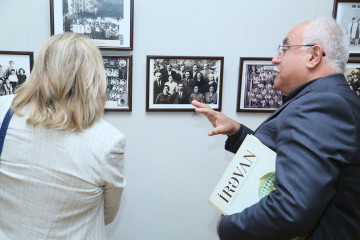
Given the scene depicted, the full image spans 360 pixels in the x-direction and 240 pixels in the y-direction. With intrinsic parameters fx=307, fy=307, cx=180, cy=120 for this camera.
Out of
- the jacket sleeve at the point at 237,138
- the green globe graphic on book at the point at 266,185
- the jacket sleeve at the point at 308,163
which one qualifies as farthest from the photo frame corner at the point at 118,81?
the jacket sleeve at the point at 308,163

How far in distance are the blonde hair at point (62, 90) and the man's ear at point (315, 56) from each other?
795 mm

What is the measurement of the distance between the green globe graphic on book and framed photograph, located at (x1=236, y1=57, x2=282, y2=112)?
0.96 metres

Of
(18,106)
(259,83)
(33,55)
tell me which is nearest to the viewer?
(18,106)

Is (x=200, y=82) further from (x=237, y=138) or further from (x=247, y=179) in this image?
(x=247, y=179)

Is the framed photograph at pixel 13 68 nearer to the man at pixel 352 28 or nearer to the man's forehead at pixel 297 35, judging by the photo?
the man's forehead at pixel 297 35

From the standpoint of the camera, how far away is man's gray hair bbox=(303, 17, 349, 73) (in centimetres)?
112

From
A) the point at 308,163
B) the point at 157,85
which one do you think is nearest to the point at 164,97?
the point at 157,85

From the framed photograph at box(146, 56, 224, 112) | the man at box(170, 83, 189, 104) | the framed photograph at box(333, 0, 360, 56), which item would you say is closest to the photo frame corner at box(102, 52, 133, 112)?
the framed photograph at box(146, 56, 224, 112)

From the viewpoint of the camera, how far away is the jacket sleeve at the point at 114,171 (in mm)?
1104

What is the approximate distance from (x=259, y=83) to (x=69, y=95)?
132 cm

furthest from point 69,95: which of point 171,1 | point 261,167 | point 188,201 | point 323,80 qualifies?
point 188,201

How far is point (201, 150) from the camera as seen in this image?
6.80 ft

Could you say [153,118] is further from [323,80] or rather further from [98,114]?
[323,80]

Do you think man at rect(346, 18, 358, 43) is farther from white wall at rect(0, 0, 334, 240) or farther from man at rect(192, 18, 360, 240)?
man at rect(192, 18, 360, 240)
